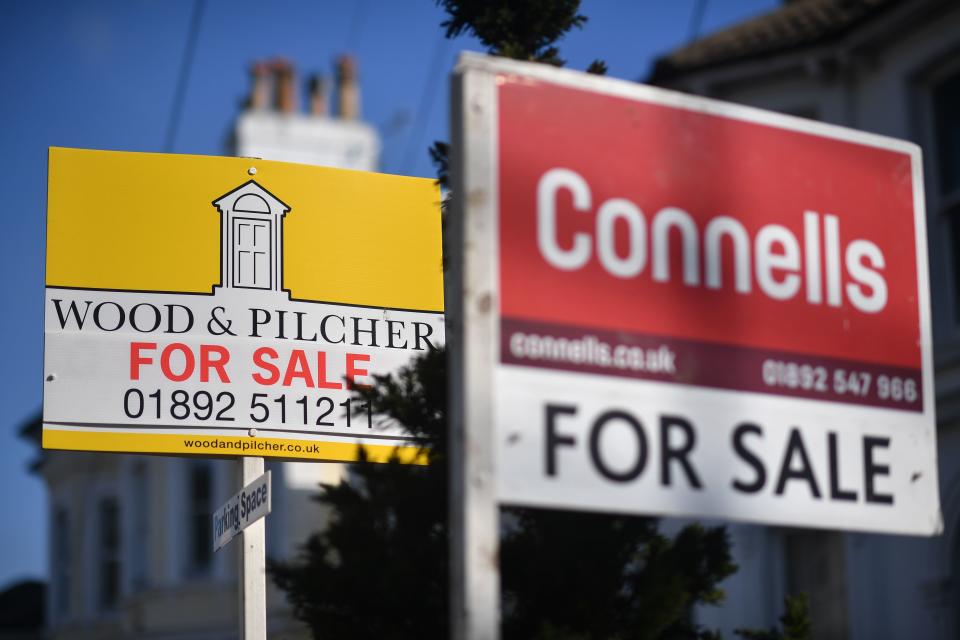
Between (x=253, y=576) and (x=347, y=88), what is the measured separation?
25985 mm

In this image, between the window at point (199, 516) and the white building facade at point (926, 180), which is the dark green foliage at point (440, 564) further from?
the window at point (199, 516)

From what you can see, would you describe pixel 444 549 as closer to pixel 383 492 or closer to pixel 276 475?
pixel 383 492

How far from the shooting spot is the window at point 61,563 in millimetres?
30516

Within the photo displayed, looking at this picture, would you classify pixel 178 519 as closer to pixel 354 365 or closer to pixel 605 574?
pixel 354 365

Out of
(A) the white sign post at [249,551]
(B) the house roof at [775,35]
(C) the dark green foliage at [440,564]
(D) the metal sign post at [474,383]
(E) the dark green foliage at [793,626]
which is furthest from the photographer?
(B) the house roof at [775,35]

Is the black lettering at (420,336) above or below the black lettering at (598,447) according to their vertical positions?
above

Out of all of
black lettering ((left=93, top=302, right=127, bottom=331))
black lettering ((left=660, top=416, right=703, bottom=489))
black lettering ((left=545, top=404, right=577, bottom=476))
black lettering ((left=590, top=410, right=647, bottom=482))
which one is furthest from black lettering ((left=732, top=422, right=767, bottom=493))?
black lettering ((left=93, top=302, right=127, bottom=331))

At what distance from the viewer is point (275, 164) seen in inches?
234

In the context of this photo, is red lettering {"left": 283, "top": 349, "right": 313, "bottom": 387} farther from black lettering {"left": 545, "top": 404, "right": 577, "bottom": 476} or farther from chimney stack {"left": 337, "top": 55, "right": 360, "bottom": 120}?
chimney stack {"left": 337, "top": 55, "right": 360, "bottom": 120}

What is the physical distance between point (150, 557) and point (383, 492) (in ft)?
70.3

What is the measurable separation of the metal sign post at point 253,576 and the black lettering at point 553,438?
8.59 ft

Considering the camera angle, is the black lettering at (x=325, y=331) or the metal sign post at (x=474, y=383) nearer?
the metal sign post at (x=474, y=383)

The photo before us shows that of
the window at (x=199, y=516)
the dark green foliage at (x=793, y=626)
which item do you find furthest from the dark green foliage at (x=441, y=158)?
the window at (x=199, y=516)

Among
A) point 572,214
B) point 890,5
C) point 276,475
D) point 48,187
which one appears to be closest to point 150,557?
point 276,475
